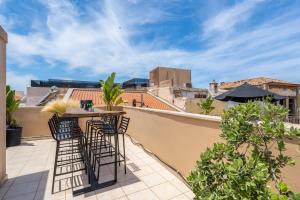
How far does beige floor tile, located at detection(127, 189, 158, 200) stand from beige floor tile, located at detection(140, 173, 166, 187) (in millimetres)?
236

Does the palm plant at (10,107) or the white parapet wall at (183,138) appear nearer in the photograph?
the white parapet wall at (183,138)

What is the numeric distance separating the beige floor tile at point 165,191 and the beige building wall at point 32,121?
17.6 feet

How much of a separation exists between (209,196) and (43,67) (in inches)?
727

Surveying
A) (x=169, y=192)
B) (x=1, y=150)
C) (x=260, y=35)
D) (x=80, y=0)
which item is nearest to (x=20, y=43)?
(x=80, y=0)

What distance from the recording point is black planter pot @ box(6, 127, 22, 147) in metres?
5.10

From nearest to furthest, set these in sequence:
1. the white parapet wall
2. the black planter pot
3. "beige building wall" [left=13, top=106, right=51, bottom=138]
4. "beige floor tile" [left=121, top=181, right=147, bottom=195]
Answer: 1. the white parapet wall
2. "beige floor tile" [left=121, top=181, right=147, bottom=195]
3. the black planter pot
4. "beige building wall" [left=13, top=106, right=51, bottom=138]

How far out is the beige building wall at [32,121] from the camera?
5775 millimetres

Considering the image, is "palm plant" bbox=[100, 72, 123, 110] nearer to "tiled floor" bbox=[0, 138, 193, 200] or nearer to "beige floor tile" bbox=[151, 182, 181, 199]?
"tiled floor" bbox=[0, 138, 193, 200]

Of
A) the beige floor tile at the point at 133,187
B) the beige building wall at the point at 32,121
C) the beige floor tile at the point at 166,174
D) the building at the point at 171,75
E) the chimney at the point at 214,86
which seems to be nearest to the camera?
the beige floor tile at the point at 133,187

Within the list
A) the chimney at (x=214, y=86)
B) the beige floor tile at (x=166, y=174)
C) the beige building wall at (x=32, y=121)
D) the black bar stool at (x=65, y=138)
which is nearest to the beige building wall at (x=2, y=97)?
the black bar stool at (x=65, y=138)

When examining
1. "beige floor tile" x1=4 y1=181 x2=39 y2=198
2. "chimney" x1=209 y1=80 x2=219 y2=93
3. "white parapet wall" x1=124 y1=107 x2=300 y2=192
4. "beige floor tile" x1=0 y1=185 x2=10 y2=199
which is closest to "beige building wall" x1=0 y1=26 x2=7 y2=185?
"beige floor tile" x1=0 y1=185 x2=10 y2=199

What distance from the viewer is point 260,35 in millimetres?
8047

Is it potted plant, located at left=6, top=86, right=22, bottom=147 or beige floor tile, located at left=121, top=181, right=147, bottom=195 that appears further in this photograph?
potted plant, located at left=6, top=86, right=22, bottom=147

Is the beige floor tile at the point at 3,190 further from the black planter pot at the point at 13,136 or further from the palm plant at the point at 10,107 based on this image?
the palm plant at the point at 10,107
